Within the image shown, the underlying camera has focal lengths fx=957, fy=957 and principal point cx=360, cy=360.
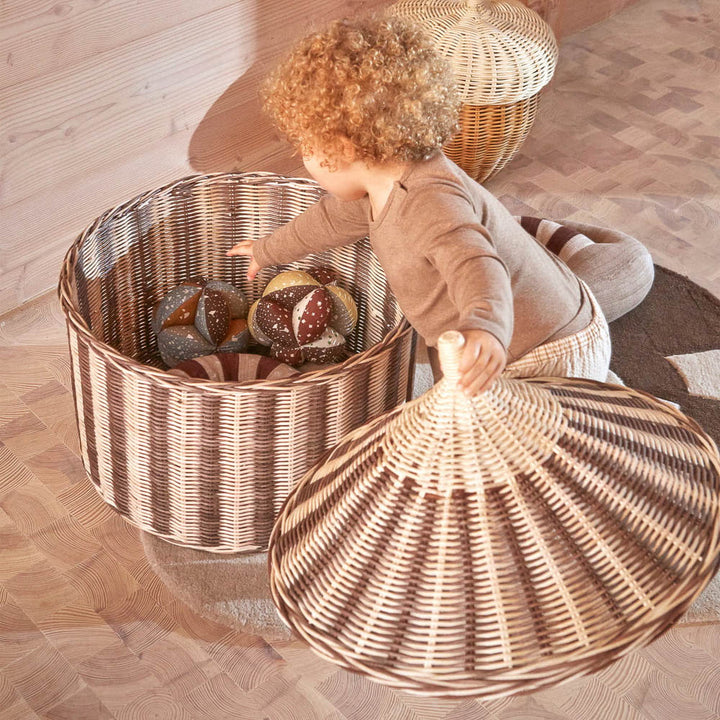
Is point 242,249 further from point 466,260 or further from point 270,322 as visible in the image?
point 466,260

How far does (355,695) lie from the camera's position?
1310 millimetres

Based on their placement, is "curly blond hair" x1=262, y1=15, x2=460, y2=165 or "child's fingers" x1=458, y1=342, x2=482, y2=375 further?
"curly blond hair" x1=262, y1=15, x2=460, y2=165

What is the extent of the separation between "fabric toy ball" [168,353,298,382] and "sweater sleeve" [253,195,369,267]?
0.19 m

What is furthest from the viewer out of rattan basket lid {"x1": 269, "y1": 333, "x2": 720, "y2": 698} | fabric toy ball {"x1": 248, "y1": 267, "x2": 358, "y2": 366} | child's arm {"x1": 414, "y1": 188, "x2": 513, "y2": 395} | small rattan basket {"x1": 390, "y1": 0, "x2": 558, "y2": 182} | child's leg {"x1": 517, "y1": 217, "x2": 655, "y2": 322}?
small rattan basket {"x1": 390, "y1": 0, "x2": 558, "y2": 182}

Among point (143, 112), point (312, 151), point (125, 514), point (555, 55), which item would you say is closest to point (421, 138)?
point (312, 151)

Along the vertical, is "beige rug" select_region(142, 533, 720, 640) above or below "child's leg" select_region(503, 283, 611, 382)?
below

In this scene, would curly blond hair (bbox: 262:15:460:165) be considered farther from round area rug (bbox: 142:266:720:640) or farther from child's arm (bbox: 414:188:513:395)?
round area rug (bbox: 142:266:720:640)

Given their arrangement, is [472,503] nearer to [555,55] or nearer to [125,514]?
[125,514]

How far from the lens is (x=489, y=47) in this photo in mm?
1985

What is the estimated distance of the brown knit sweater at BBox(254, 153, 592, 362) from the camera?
1089mm

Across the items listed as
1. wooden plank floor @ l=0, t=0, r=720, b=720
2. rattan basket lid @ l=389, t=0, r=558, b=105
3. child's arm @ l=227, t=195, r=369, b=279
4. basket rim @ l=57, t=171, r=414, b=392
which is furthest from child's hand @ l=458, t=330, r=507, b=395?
rattan basket lid @ l=389, t=0, r=558, b=105

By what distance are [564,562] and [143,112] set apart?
1.40 metres

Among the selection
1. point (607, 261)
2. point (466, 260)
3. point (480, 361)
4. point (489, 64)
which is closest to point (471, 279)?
point (466, 260)

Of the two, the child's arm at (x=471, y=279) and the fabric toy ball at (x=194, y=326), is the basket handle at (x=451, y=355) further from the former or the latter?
the fabric toy ball at (x=194, y=326)
